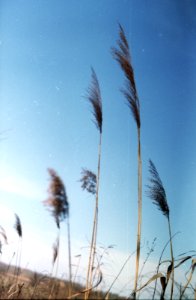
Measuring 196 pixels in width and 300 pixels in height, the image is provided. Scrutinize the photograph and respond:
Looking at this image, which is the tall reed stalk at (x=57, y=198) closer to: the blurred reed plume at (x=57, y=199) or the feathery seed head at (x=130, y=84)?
the blurred reed plume at (x=57, y=199)

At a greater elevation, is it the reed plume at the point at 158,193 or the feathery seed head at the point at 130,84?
the feathery seed head at the point at 130,84

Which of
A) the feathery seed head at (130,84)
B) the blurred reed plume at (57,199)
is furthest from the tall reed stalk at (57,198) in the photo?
the feathery seed head at (130,84)

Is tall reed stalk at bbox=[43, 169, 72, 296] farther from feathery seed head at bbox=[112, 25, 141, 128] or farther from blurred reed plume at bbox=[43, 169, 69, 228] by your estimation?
feathery seed head at bbox=[112, 25, 141, 128]

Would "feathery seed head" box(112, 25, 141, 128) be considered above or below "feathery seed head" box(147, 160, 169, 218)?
above

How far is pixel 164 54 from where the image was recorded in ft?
5.45

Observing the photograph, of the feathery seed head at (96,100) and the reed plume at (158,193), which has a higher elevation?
the feathery seed head at (96,100)

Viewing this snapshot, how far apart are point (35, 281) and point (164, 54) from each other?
123 centimetres

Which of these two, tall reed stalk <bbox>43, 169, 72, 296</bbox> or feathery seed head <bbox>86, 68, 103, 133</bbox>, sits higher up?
feathery seed head <bbox>86, 68, 103, 133</bbox>

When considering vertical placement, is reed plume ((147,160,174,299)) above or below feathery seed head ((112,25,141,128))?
below

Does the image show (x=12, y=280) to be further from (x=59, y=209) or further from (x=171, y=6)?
(x=171, y=6)

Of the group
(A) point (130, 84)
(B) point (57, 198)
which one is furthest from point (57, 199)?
(A) point (130, 84)

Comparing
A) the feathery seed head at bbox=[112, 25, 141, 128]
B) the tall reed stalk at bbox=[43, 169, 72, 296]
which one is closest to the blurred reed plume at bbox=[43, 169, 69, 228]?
the tall reed stalk at bbox=[43, 169, 72, 296]

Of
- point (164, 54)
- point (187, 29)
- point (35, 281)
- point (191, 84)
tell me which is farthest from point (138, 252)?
point (187, 29)

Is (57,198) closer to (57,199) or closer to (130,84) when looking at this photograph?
(57,199)
